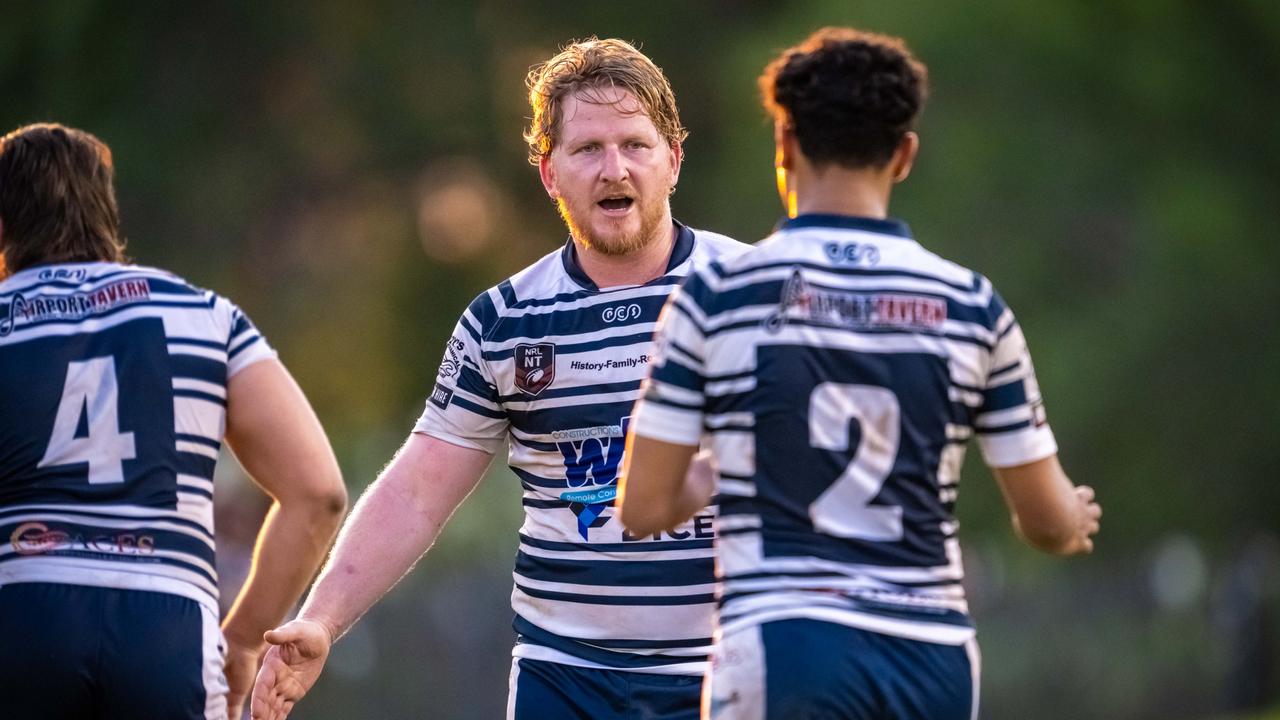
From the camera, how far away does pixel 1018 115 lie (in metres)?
19.5

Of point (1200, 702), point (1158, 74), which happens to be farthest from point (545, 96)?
point (1158, 74)

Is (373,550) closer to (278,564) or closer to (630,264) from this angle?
(278,564)

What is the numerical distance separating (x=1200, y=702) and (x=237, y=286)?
11.6 m

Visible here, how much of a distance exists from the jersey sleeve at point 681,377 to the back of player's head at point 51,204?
6.62 ft

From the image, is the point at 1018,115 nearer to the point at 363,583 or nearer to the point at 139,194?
the point at 139,194

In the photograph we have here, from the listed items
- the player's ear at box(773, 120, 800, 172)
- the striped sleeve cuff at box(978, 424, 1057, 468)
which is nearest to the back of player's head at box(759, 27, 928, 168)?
the player's ear at box(773, 120, 800, 172)

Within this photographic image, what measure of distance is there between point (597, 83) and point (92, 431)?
178cm

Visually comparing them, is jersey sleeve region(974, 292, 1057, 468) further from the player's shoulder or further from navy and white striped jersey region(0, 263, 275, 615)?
navy and white striped jersey region(0, 263, 275, 615)

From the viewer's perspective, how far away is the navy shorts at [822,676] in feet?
11.9

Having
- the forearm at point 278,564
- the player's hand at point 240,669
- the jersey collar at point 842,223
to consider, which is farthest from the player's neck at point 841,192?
the player's hand at point 240,669

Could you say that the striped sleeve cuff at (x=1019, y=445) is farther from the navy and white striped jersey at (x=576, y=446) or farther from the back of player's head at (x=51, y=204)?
the back of player's head at (x=51, y=204)

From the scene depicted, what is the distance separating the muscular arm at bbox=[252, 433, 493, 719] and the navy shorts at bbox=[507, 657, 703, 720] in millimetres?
530

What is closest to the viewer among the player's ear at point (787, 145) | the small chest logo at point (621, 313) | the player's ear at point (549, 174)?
the player's ear at point (787, 145)

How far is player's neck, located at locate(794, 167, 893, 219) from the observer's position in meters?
3.84
